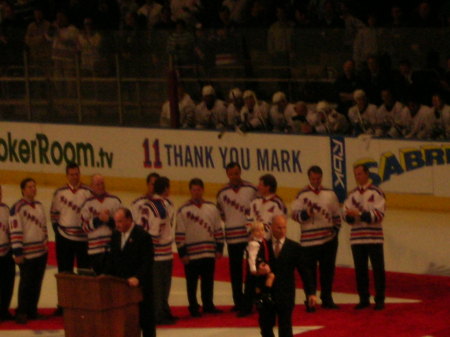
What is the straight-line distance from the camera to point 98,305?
1103 centimetres

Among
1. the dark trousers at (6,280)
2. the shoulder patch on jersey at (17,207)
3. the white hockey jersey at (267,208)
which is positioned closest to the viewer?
the white hockey jersey at (267,208)

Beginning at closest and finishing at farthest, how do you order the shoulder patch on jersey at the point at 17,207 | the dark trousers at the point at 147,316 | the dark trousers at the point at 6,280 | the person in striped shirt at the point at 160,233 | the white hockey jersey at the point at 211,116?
1. the dark trousers at the point at 147,316
2. the person in striped shirt at the point at 160,233
3. the shoulder patch on jersey at the point at 17,207
4. the dark trousers at the point at 6,280
5. the white hockey jersey at the point at 211,116

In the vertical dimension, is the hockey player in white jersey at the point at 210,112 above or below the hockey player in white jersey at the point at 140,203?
above

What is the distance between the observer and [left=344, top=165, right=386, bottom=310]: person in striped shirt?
13.2 metres

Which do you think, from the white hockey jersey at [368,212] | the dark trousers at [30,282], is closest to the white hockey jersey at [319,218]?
the white hockey jersey at [368,212]

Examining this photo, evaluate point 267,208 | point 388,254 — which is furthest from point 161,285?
point 388,254

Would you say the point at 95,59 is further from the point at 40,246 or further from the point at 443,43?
the point at 40,246

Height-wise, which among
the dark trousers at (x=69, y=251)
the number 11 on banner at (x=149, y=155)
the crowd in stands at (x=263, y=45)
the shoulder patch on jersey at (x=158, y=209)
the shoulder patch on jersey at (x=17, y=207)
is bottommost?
the dark trousers at (x=69, y=251)

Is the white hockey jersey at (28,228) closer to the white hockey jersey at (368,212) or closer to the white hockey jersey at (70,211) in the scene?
the white hockey jersey at (70,211)

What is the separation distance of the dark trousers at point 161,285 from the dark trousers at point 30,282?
58.0 inches

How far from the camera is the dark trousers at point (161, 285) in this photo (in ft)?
42.2

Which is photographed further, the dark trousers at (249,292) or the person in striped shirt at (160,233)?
the person in striped shirt at (160,233)

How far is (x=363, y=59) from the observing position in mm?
20062

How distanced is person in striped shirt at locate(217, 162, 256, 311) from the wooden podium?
251 centimetres
